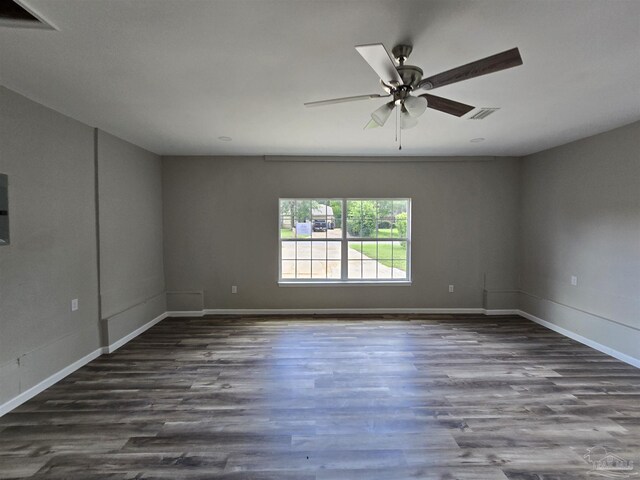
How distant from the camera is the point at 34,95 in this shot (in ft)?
8.18

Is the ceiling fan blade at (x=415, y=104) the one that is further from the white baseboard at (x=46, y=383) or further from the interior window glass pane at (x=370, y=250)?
the white baseboard at (x=46, y=383)

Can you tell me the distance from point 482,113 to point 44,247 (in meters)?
4.31

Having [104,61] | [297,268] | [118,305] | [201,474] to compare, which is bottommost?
[201,474]

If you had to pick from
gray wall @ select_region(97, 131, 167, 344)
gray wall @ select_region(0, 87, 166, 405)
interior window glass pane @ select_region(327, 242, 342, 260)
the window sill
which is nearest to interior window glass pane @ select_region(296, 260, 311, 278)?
the window sill

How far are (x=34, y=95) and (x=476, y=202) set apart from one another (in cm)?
552

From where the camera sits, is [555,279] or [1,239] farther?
[555,279]

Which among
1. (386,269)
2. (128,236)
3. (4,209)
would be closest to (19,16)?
(4,209)

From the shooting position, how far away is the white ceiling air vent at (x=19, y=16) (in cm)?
147

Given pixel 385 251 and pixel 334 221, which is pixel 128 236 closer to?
pixel 334 221

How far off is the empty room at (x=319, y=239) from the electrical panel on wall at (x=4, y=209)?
0.02m

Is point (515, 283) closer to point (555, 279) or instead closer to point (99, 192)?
point (555, 279)

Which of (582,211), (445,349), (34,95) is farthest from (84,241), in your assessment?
(582,211)

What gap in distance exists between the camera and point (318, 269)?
4.96 metres

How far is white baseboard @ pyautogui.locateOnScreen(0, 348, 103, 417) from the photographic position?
7.79 ft
